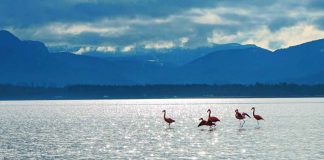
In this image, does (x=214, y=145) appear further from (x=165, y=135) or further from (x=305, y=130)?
(x=305, y=130)

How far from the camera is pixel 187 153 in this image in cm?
4912

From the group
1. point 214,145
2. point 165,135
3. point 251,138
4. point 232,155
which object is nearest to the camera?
point 232,155

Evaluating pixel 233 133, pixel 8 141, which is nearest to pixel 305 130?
pixel 233 133

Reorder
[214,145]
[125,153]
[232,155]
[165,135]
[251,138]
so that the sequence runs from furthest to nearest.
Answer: [165,135], [251,138], [214,145], [125,153], [232,155]

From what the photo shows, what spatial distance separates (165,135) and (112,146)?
1291cm

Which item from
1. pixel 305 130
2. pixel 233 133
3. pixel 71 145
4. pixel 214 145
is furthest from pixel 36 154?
pixel 305 130

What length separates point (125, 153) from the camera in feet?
164

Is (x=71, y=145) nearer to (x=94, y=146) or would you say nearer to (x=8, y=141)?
(x=94, y=146)

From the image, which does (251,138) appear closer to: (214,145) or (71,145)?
(214,145)

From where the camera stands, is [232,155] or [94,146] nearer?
[232,155]

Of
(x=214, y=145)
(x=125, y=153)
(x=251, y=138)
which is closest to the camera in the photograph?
(x=125, y=153)

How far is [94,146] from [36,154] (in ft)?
23.8

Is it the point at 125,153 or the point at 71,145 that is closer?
the point at 125,153

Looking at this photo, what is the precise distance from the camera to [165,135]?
67.9 metres
